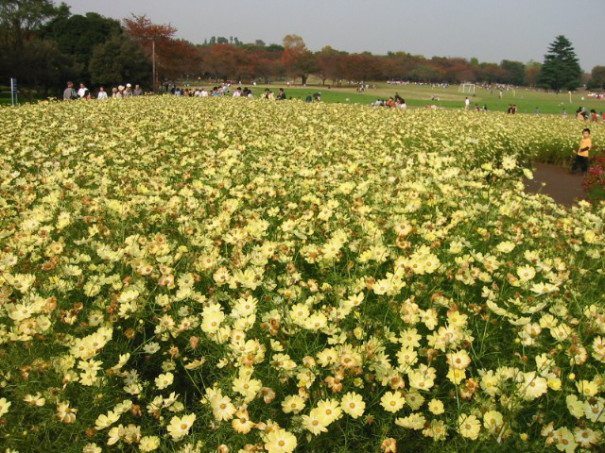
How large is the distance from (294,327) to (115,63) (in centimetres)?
4245

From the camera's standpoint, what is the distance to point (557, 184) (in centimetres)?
1274

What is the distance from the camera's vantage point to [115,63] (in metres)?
39.5

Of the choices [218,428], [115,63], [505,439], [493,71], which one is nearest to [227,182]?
[218,428]

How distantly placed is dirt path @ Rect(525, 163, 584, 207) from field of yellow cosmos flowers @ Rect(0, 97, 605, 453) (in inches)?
303

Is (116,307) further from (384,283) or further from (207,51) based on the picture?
(207,51)

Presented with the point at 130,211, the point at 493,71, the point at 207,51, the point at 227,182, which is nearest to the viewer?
the point at 130,211

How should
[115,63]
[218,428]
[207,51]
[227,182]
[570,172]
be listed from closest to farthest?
1. [218,428]
2. [227,182]
3. [570,172]
4. [115,63]
5. [207,51]

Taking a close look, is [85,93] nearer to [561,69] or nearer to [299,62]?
[299,62]

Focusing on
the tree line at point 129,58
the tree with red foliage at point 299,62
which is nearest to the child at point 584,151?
the tree line at point 129,58

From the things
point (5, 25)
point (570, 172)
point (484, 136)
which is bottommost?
point (570, 172)

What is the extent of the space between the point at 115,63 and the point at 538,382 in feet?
141

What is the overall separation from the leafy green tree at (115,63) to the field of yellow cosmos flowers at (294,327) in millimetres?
39545

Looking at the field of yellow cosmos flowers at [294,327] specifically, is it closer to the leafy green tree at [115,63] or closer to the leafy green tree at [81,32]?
the leafy green tree at [115,63]

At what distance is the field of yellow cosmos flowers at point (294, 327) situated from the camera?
1.77 metres
